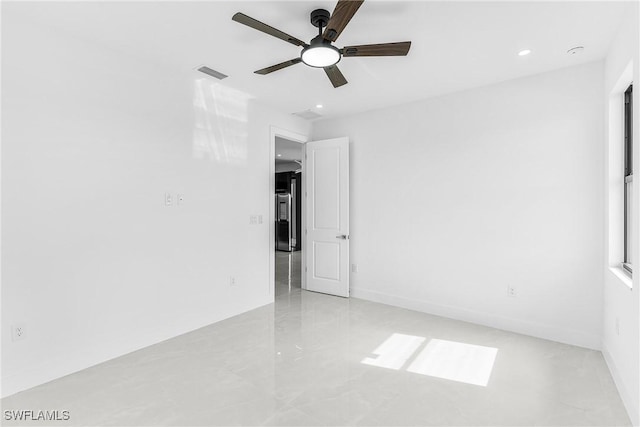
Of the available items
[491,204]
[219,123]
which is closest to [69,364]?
[219,123]

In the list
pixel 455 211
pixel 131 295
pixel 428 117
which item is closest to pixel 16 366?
pixel 131 295

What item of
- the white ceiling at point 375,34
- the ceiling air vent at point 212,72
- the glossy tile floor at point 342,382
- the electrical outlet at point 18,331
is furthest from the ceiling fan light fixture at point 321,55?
the electrical outlet at point 18,331

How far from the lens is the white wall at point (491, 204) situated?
2980 mm

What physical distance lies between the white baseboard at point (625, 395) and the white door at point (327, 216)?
2788 millimetres

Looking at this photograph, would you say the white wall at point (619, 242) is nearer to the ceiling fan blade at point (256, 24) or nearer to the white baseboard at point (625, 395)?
the white baseboard at point (625, 395)

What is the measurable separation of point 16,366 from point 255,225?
7.96ft

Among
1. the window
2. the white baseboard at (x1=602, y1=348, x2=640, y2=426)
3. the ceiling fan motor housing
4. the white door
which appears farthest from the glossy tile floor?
the ceiling fan motor housing

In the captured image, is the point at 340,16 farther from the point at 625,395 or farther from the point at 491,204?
the point at 625,395

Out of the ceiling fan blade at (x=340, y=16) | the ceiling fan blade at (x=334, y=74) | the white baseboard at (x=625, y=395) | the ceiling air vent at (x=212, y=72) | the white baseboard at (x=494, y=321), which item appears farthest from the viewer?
the ceiling air vent at (x=212, y=72)

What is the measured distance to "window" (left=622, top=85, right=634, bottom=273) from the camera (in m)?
2.52

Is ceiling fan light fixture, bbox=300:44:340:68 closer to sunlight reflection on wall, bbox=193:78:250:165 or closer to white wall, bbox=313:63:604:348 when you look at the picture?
sunlight reflection on wall, bbox=193:78:250:165

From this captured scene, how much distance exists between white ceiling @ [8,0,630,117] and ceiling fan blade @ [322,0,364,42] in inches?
8.6

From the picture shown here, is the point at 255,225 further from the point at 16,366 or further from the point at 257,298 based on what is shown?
the point at 16,366

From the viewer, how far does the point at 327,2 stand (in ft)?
6.88
